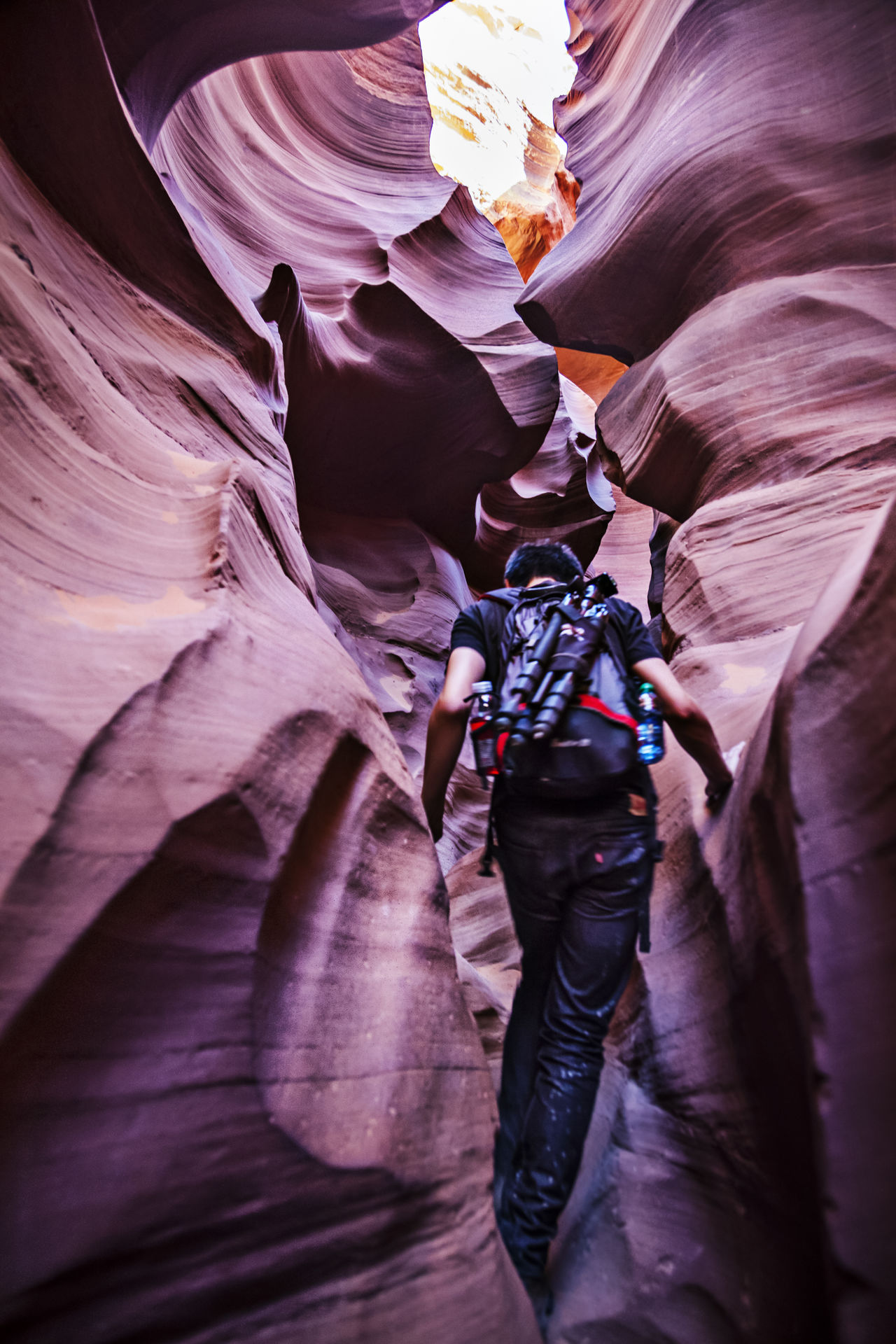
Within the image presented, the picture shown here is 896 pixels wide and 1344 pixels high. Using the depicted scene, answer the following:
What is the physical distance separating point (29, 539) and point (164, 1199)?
64.8 inches

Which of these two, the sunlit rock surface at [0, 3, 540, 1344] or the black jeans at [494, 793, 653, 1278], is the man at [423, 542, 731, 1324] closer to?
the black jeans at [494, 793, 653, 1278]

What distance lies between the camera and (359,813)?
7.84 ft

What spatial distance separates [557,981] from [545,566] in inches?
56.9

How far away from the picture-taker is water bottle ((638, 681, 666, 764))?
2309 millimetres

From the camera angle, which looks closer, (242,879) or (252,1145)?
(252,1145)

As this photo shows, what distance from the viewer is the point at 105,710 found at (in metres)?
1.81

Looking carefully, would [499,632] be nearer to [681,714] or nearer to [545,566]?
[545,566]

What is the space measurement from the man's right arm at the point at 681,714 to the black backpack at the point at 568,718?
9cm

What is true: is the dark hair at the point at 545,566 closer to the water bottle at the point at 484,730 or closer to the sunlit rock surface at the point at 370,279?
the water bottle at the point at 484,730

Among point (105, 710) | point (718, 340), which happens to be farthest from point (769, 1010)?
point (718, 340)

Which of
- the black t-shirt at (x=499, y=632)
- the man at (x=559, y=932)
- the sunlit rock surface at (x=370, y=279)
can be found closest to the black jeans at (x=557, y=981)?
the man at (x=559, y=932)

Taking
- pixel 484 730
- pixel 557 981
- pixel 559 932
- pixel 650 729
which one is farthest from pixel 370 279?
pixel 557 981

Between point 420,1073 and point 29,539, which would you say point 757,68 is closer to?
point 29,539

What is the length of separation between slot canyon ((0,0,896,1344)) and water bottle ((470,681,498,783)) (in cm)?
34
